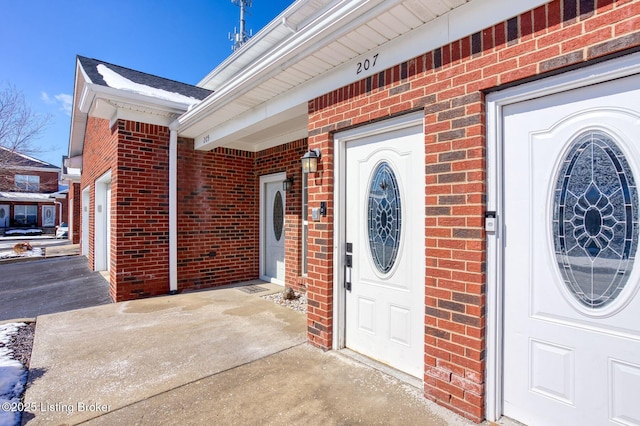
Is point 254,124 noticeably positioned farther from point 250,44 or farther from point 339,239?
point 250,44

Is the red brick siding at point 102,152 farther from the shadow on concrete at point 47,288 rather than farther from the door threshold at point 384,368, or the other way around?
the door threshold at point 384,368

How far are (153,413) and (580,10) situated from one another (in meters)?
3.83

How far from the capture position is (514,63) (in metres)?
2.15

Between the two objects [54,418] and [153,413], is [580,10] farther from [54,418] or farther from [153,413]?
[54,418]

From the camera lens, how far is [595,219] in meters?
1.94

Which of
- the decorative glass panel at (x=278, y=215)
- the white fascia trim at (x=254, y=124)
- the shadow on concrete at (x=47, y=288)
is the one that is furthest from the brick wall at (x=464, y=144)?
the shadow on concrete at (x=47, y=288)

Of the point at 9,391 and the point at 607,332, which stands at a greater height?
the point at 607,332

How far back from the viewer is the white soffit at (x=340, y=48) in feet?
7.88

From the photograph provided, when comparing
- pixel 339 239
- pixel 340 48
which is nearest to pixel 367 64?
pixel 340 48

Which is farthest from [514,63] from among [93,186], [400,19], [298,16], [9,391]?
[93,186]

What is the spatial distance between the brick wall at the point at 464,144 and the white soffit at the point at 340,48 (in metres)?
0.12

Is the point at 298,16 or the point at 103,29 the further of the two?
the point at 103,29

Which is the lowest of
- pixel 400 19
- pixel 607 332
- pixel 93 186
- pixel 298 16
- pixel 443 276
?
pixel 607 332

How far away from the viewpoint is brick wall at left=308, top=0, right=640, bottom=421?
198 cm
